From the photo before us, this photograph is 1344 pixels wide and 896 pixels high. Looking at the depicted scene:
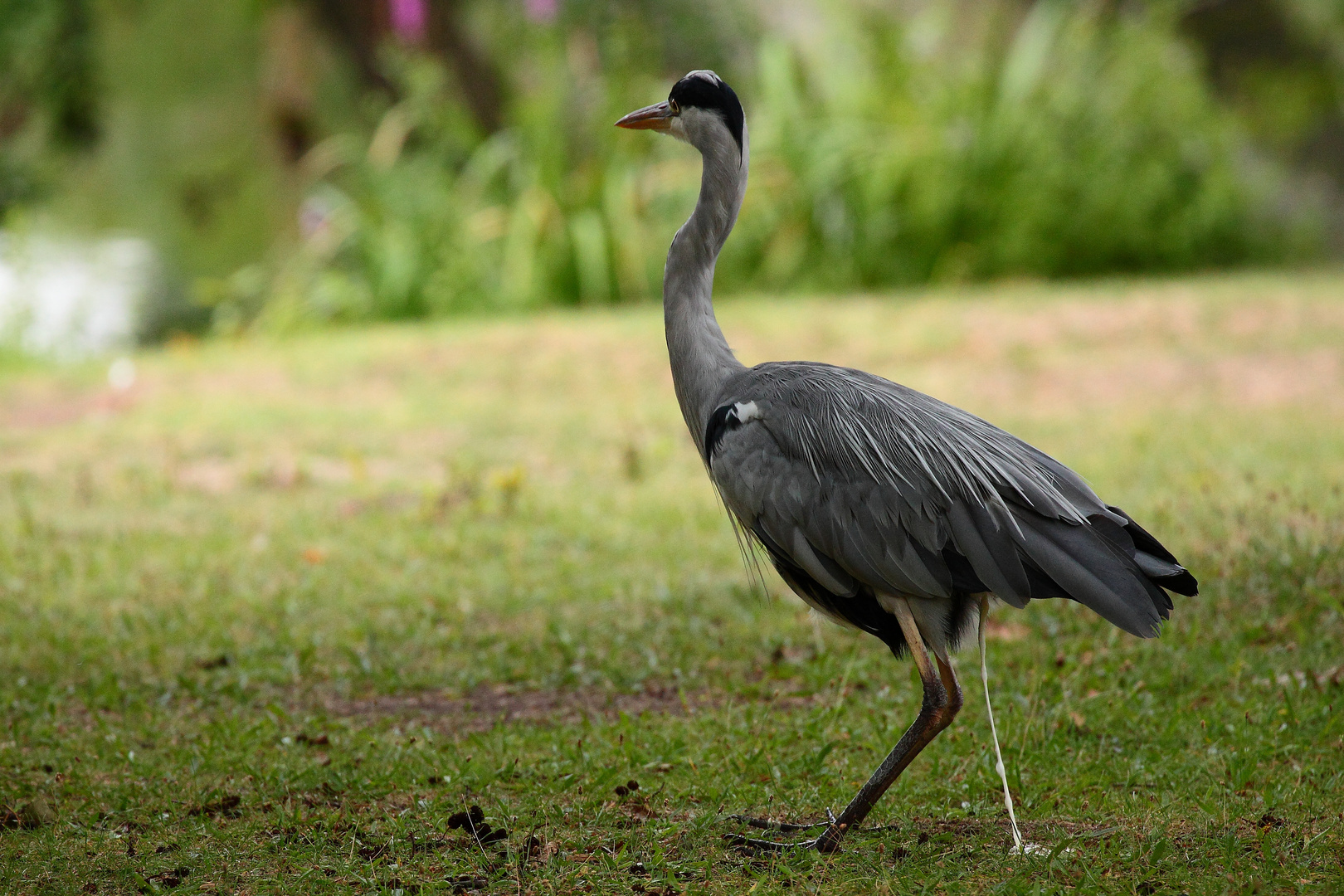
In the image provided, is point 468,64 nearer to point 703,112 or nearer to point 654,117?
point 654,117

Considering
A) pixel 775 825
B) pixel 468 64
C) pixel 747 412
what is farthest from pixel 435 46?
pixel 775 825

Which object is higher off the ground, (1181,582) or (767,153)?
(767,153)

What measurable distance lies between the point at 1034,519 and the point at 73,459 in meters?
6.47

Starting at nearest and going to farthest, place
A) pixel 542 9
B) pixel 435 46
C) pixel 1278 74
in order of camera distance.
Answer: pixel 542 9, pixel 1278 74, pixel 435 46

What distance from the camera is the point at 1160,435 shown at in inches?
308

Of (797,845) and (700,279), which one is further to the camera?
(700,279)

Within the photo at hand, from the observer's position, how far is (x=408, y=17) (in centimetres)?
1434

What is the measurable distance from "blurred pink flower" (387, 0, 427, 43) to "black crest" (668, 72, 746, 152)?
11085 mm

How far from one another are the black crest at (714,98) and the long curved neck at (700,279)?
0.17 feet

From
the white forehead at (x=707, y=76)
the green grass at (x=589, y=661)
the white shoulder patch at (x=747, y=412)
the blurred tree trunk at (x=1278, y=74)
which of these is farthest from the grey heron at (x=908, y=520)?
the blurred tree trunk at (x=1278, y=74)

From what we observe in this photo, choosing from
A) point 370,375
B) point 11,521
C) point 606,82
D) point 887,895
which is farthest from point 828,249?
point 887,895

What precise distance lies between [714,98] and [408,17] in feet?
36.8

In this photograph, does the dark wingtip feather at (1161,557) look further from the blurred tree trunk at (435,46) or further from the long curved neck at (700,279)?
the blurred tree trunk at (435,46)

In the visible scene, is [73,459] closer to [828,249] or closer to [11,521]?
[11,521]
